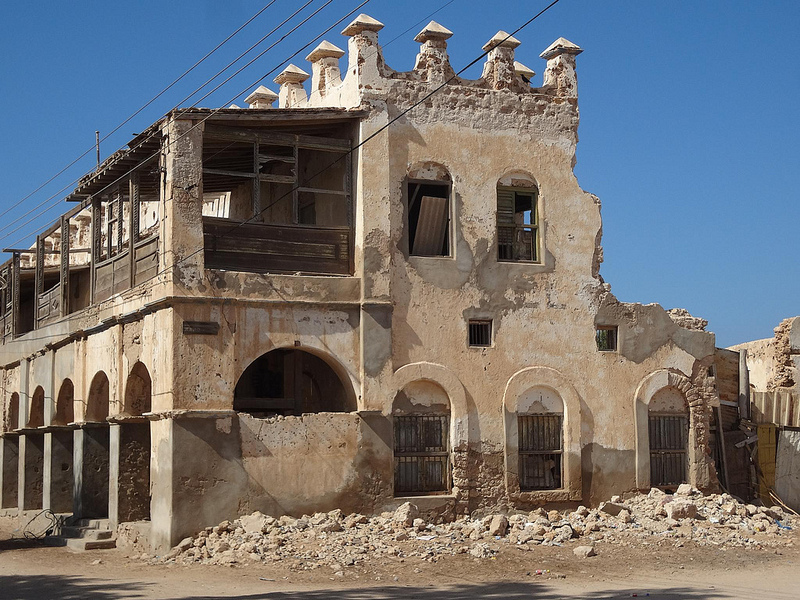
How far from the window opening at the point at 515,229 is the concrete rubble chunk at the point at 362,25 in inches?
139

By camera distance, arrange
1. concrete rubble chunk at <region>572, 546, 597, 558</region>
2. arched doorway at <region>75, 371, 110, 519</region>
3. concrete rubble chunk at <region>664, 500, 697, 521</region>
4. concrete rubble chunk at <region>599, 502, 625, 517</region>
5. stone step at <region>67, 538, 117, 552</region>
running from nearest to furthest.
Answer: concrete rubble chunk at <region>572, 546, 597, 558</region> → concrete rubble chunk at <region>664, 500, 697, 521</region> → stone step at <region>67, 538, 117, 552</region> → concrete rubble chunk at <region>599, 502, 625, 517</region> → arched doorway at <region>75, 371, 110, 519</region>

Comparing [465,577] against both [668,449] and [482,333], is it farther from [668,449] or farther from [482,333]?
[668,449]

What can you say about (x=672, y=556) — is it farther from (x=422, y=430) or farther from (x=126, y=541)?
(x=126, y=541)

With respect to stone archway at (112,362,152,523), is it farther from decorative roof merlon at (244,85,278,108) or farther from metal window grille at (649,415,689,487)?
metal window grille at (649,415,689,487)

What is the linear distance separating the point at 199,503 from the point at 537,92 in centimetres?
940

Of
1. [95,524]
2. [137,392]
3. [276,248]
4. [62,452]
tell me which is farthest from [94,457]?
[276,248]

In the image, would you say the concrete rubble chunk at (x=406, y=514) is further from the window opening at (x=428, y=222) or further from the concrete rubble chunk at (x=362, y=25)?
the concrete rubble chunk at (x=362, y=25)

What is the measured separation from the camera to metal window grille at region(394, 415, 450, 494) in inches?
741

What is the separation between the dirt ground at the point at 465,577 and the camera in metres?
14.4

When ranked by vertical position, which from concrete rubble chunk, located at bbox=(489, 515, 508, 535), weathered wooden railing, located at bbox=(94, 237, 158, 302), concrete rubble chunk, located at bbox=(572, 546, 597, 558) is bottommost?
concrete rubble chunk, located at bbox=(572, 546, 597, 558)

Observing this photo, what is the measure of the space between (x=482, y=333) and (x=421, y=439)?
7.01ft

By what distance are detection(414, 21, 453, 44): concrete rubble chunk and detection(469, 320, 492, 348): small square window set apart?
16.3ft

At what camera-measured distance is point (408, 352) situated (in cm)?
1892

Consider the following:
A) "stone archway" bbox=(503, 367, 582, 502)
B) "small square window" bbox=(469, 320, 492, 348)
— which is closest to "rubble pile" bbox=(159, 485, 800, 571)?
"stone archway" bbox=(503, 367, 582, 502)
